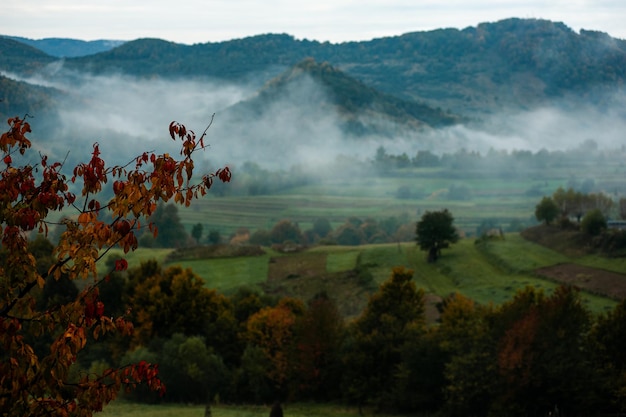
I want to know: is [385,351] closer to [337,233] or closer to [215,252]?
[215,252]

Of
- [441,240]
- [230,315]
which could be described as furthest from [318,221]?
[230,315]

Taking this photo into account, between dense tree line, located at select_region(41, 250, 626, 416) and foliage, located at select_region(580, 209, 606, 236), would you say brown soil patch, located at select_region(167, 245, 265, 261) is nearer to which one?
dense tree line, located at select_region(41, 250, 626, 416)

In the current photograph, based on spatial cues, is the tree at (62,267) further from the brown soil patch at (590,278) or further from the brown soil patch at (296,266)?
the brown soil patch at (296,266)

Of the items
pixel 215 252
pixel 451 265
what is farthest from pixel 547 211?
pixel 215 252

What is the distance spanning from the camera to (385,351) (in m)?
50.7

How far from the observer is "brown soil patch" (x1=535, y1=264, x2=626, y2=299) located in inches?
2665

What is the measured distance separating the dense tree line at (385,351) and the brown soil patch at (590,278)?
1640 cm

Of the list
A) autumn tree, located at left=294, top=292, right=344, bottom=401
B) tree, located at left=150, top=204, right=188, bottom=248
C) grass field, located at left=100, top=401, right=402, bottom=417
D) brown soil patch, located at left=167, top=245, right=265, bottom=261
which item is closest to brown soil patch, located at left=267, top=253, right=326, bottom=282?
brown soil patch, located at left=167, top=245, right=265, bottom=261

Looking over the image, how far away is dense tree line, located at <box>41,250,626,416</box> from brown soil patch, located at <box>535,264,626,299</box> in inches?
646

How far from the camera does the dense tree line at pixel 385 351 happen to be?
134 ft

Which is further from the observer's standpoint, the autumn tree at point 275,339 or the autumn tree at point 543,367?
the autumn tree at point 275,339

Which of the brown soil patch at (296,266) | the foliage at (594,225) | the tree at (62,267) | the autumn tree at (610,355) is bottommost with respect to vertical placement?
the brown soil patch at (296,266)

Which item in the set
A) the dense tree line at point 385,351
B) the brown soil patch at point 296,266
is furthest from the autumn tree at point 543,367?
the brown soil patch at point 296,266

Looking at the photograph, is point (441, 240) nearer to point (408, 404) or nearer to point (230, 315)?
point (230, 315)
